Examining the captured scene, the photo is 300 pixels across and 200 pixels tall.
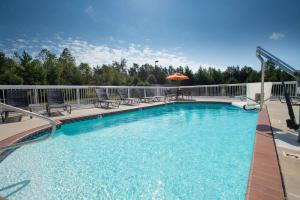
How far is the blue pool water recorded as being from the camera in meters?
2.12

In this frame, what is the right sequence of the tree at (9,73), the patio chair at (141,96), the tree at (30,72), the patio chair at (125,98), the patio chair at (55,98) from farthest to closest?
1. the tree at (30,72)
2. the tree at (9,73)
3. the patio chair at (141,96)
4. the patio chair at (125,98)
5. the patio chair at (55,98)

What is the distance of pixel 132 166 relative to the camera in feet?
9.30

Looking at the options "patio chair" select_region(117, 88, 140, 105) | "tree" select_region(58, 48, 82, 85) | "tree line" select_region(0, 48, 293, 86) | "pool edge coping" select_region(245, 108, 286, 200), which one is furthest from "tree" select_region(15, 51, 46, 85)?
"pool edge coping" select_region(245, 108, 286, 200)

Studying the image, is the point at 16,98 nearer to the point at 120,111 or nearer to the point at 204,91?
the point at 120,111

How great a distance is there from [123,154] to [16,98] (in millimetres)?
4574

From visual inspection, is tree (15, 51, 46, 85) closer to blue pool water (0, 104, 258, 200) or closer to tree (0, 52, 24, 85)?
tree (0, 52, 24, 85)

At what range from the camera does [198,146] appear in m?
3.68

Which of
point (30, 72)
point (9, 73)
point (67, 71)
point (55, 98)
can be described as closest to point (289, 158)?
point (55, 98)

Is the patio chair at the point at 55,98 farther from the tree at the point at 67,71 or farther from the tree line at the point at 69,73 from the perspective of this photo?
the tree at the point at 67,71

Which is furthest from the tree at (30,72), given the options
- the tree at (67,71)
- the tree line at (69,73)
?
the tree at (67,71)

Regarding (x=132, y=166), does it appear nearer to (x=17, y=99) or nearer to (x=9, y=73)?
(x=17, y=99)

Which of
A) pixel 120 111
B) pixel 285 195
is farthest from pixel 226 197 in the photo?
pixel 120 111

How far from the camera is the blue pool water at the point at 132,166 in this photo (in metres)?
2.12

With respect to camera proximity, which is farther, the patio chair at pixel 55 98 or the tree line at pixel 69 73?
the tree line at pixel 69 73
